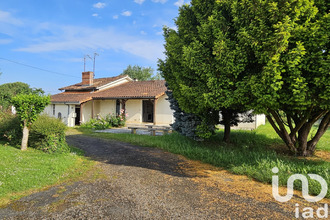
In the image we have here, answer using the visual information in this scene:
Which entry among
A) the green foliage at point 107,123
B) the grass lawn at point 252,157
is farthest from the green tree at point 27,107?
A: the green foliage at point 107,123

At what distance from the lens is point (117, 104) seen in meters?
21.4

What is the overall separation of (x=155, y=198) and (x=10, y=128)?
833cm

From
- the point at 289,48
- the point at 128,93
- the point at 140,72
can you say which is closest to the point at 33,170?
the point at 289,48

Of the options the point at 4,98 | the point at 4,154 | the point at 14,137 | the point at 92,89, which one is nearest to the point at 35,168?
the point at 4,154

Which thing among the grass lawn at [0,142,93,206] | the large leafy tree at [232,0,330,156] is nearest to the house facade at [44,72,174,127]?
the grass lawn at [0,142,93,206]

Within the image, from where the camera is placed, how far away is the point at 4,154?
635 centimetres

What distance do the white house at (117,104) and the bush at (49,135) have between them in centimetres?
1052

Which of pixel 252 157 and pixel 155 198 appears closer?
pixel 155 198

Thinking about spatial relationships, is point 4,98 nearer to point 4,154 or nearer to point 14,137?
point 14,137

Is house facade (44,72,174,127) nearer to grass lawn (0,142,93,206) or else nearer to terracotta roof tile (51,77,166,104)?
terracotta roof tile (51,77,166,104)

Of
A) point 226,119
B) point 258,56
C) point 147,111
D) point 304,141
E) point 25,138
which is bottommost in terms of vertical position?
point 25,138

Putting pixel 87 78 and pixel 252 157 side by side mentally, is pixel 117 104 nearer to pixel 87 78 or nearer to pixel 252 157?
pixel 87 78

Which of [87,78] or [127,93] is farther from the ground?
[87,78]

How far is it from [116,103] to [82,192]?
17.7 m
